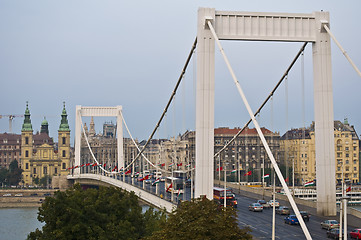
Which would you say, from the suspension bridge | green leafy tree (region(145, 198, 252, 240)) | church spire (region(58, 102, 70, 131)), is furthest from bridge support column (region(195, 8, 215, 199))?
church spire (region(58, 102, 70, 131))

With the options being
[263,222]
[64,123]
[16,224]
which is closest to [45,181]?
[64,123]

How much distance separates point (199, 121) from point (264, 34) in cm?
446

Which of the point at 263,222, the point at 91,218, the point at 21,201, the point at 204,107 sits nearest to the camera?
the point at 204,107

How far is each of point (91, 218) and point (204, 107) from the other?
12161mm

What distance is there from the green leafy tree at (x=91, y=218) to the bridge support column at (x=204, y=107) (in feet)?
30.1

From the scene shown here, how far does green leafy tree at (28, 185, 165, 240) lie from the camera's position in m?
35.1

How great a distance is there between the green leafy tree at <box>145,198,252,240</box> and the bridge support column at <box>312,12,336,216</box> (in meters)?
4.52

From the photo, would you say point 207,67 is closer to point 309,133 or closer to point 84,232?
point 84,232

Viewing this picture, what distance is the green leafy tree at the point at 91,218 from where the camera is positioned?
35125mm

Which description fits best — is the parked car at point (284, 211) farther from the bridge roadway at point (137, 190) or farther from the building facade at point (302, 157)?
the building facade at point (302, 157)

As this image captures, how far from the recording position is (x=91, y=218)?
36625 millimetres

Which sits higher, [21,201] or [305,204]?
[305,204]

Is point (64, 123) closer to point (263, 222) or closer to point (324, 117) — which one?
point (263, 222)

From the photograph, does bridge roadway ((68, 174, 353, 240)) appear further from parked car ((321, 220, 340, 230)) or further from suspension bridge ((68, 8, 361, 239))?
suspension bridge ((68, 8, 361, 239))
